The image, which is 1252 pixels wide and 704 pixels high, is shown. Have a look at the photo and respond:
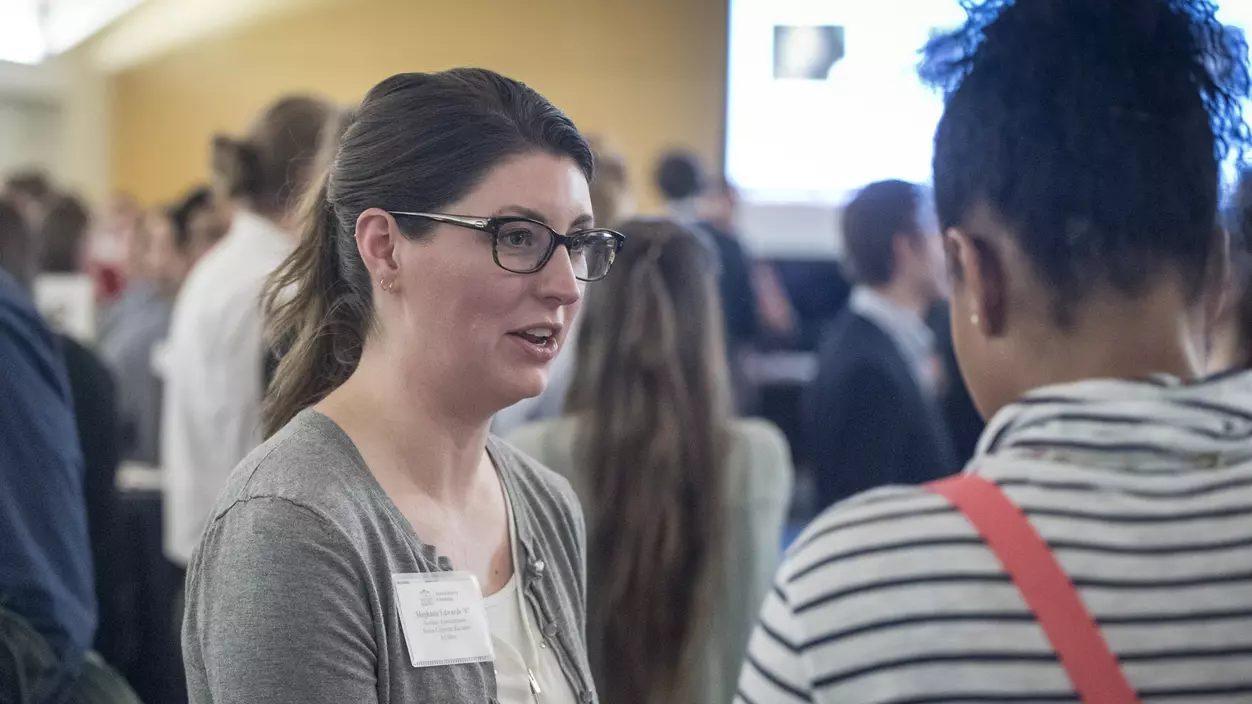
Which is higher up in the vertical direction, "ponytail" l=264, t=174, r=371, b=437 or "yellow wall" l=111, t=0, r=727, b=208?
"yellow wall" l=111, t=0, r=727, b=208

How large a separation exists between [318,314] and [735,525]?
1049 millimetres

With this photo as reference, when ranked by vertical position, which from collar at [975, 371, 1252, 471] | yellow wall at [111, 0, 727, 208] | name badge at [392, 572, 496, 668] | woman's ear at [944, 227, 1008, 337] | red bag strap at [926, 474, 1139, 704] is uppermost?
yellow wall at [111, 0, 727, 208]

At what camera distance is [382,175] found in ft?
4.23

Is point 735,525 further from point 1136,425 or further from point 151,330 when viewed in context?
point 151,330

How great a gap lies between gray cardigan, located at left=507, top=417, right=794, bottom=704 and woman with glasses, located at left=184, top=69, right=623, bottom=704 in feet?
2.39

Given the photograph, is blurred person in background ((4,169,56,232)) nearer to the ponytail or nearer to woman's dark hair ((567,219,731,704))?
woman's dark hair ((567,219,731,704))

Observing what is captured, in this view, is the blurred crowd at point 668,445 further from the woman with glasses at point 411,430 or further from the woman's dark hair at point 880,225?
the woman's dark hair at point 880,225

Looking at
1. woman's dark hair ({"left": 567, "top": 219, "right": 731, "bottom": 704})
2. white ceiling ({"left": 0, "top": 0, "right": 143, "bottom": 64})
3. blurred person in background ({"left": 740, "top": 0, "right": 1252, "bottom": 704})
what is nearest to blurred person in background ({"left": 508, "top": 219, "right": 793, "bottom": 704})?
woman's dark hair ({"left": 567, "top": 219, "right": 731, "bottom": 704})

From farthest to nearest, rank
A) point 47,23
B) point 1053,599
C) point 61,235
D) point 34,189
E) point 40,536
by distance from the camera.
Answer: point 47,23 < point 34,189 < point 61,235 < point 40,536 < point 1053,599

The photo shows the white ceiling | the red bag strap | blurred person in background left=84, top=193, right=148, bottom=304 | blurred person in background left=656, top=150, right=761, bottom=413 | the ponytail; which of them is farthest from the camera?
the white ceiling

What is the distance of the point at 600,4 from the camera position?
8.83 meters

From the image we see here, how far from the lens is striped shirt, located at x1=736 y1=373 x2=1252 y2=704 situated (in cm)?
75

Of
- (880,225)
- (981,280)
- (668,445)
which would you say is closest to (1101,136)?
(981,280)

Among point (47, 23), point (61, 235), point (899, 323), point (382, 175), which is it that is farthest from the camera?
point (47, 23)
